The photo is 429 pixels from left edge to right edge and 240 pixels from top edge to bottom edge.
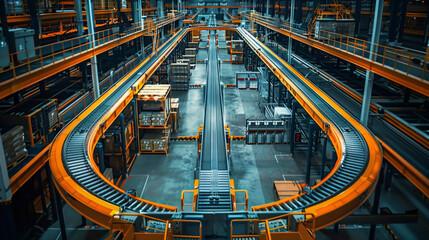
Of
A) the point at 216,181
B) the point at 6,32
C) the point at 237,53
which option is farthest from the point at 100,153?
the point at 237,53

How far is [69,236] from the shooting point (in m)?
10.7

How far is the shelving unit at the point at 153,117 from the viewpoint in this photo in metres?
15.8

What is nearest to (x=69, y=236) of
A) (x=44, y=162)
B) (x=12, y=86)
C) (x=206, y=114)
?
(x=44, y=162)

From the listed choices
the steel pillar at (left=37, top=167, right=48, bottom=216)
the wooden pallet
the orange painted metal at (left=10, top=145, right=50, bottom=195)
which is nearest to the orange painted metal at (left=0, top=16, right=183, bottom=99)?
the orange painted metal at (left=10, top=145, right=50, bottom=195)

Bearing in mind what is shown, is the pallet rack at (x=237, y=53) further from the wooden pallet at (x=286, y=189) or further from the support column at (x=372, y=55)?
the support column at (x=372, y=55)

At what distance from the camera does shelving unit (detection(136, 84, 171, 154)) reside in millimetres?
15758

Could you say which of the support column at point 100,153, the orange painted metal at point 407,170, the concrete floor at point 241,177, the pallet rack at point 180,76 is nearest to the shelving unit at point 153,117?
the concrete floor at point 241,177

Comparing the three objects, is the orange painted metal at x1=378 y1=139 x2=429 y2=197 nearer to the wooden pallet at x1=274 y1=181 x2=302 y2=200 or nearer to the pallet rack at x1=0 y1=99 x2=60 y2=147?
the wooden pallet at x1=274 y1=181 x2=302 y2=200

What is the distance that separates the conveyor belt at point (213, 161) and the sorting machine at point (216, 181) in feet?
0.08

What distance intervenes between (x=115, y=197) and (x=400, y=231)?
9.85m

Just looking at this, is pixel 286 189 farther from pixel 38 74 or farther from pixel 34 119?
pixel 38 74

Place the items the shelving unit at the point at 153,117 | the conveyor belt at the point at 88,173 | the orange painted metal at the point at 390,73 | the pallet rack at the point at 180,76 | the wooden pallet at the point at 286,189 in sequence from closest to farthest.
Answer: the conveyor belt at the point at 88,173
the orange painted metal at the point at 390,73
the wooden pallet at the point at 286,189
the shelving unit at the point at 153,117
the pallet rack at the point at 180,76

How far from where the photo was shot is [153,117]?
15938 millimetres

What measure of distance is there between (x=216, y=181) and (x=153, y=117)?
7792mm
